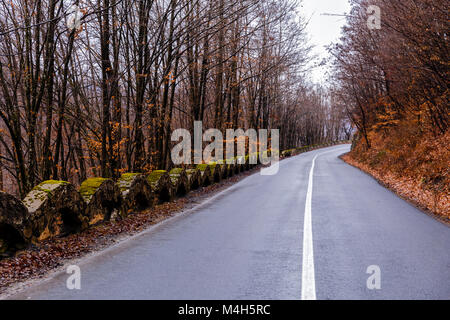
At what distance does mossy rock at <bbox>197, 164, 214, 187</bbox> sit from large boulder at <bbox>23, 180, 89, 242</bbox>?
9.65 metres

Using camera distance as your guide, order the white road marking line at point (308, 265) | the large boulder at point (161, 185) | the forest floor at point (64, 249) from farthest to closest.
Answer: the large boulder at point (161, 185) < the forest floor at point (64, 249) < the white road marking line at point (308, 265)

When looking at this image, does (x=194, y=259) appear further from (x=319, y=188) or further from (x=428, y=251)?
(x=319, y=188)

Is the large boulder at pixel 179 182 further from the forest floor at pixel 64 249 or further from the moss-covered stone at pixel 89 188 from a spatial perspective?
the moss-covered stone at pixel 89 188

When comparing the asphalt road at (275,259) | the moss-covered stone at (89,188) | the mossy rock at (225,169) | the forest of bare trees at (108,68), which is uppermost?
the forest of bare trees at (108,68)

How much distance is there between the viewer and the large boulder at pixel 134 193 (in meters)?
10.2

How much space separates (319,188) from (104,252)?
1179 centimetres

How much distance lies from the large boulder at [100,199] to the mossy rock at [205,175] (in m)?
8.08

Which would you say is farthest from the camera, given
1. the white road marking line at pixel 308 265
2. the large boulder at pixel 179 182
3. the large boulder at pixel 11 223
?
the large boulder at pixel 179 182

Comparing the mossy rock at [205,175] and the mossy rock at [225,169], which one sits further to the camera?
the mossy rock at [225,169]

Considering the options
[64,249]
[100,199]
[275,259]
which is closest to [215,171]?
[100,199]

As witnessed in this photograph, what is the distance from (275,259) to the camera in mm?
6523

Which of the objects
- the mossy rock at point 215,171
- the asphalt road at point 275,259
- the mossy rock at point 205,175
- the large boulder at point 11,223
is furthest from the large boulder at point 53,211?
the mossy rock at point 215,171

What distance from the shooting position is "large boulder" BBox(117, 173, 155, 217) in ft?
33.4

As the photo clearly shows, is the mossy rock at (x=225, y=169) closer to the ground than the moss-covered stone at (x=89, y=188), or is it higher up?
closer to the ground
